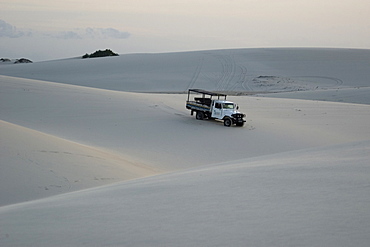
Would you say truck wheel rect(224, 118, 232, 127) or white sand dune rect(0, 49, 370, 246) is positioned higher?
truck wheel rect(224, 118, 232, 127)

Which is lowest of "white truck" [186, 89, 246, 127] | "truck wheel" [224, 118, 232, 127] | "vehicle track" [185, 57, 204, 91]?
"truck wheel" [224, 118, 232, 127]

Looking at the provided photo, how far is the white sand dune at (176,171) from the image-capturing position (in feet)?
13.6

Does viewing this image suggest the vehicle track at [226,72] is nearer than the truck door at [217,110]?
No

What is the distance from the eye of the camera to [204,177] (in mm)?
7219

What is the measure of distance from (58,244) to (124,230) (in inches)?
24.8

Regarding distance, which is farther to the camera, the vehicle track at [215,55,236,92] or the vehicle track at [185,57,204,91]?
the vehicle track at [185,57,204,91]

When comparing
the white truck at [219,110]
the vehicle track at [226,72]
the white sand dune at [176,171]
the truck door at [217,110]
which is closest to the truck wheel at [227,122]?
the white truck at [219,110]

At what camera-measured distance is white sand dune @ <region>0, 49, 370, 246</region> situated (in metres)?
4.14

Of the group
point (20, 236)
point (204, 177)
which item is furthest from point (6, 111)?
point (20, 236)

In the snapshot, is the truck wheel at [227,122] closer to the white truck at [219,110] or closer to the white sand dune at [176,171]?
the white truck at [219,110]

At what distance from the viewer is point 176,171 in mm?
10188

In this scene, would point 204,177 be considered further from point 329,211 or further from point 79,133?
point 79,133

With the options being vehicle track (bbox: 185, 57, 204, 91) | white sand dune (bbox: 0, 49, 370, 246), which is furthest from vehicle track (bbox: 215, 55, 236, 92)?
white sand dune (bbox: 0, 49, 370, 246)

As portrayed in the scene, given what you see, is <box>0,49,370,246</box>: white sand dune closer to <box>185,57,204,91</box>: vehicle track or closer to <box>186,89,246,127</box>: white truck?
<box>186,89,246,127</box>: white truck
